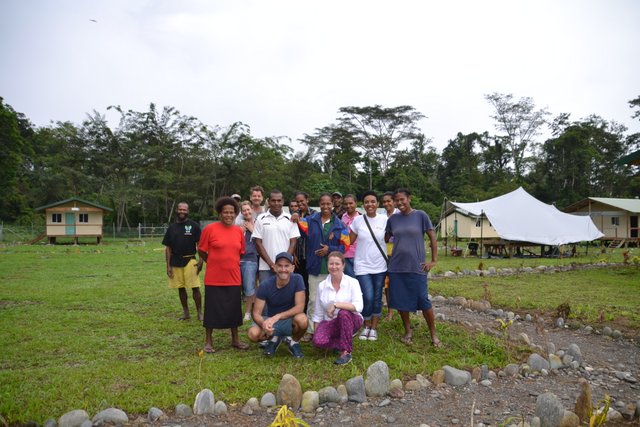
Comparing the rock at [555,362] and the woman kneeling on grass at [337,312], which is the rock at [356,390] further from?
the rock at [555,362]

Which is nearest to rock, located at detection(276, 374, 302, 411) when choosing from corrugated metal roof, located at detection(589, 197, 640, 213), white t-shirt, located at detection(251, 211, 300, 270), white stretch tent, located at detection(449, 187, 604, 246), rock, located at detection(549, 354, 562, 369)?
Result: white t-shirt, located at detection(251, 211, 300, 270)

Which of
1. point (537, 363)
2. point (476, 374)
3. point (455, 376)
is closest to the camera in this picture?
point (455, 376)

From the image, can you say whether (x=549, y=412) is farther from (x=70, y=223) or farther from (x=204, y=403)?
(x=70, y=223)

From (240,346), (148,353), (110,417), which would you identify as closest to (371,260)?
(240,346)

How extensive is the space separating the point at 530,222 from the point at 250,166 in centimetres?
2470

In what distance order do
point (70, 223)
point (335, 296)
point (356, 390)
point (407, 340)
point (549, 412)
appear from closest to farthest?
point (549, 412) < point (356, 390) < point (335, 296) < point (407, 340) < point (70, 223)

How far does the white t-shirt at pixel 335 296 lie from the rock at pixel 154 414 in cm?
197

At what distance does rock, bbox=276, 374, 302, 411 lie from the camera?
12.8 feet

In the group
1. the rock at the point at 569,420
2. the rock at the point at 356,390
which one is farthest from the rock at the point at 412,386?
the rock at the point at 569,420

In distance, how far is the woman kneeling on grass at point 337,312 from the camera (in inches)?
193

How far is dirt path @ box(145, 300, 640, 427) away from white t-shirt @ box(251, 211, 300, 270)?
91.4 inches

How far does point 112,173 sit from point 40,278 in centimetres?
2945

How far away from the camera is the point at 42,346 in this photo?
555cm

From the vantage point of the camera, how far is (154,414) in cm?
365
